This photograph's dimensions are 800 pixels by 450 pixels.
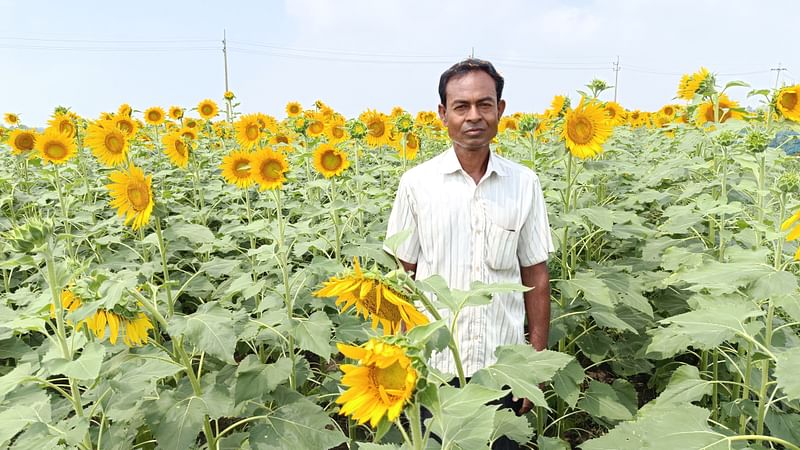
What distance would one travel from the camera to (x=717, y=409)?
272 cm

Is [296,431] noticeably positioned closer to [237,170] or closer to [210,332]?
[210,332]

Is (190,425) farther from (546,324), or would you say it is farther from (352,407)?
(546,324)

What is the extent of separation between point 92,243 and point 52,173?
112 centimetres

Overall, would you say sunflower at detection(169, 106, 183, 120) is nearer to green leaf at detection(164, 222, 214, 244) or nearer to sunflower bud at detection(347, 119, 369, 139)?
sunflower bud at detection(347, 119, 369, 139)

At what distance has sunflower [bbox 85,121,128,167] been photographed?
334 cm

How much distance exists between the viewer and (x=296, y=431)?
220 centimetres

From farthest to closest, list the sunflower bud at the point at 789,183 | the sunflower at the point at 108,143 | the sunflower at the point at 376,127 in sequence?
1. the sunflower at the point at 376,127
2. the sunflower at the point at 108,143
3. the sunflower bud at the point at 789,183

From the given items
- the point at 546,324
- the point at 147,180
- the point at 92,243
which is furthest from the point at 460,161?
the point at 92,243

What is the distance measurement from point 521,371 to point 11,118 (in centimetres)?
963

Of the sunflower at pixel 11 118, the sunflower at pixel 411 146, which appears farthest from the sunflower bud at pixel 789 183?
the sunflower at pixel 11 118

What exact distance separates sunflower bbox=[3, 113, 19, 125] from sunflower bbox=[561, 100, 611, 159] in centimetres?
883

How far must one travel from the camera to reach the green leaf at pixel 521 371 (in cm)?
129

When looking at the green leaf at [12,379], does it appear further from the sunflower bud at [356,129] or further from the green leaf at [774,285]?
the sunflower bud at [356,129]

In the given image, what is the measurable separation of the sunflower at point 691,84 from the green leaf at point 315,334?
3045 mm
